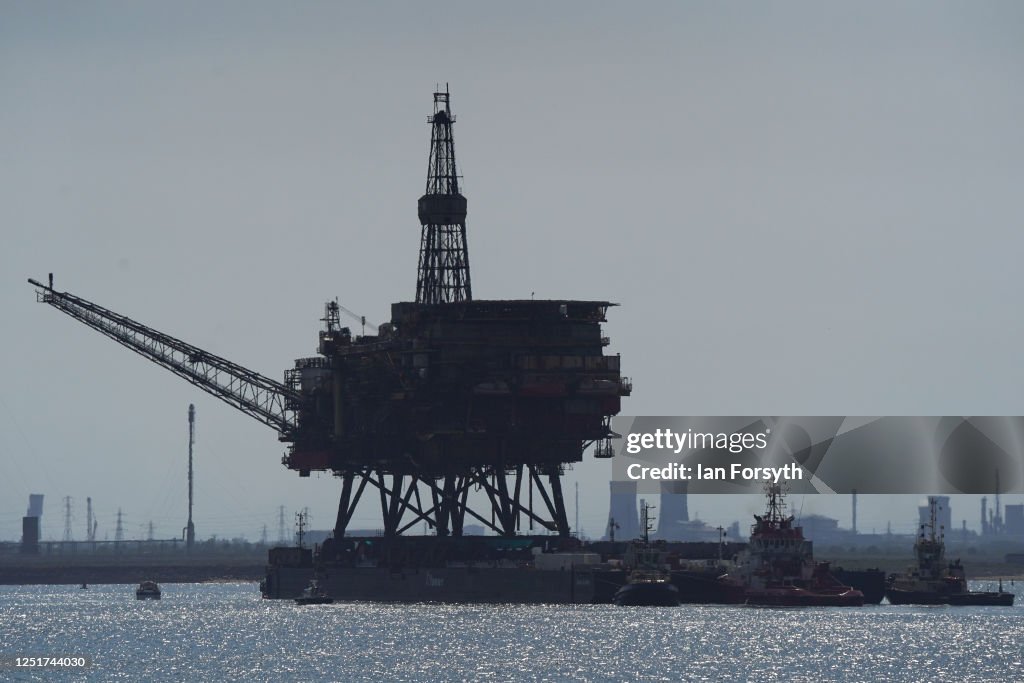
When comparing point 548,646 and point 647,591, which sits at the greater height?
point 647,591

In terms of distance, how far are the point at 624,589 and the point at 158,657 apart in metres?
57.1

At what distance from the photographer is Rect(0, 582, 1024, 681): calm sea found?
136 metres

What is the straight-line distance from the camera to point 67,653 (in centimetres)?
15662

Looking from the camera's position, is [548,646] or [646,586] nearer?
[548,646]

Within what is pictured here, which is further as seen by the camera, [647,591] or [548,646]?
[647,591]

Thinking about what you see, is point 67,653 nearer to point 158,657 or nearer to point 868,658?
point 158,657

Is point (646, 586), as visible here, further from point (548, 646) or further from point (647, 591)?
point (548, 646)

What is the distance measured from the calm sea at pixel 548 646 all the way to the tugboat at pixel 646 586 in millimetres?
1217

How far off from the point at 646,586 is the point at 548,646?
44.5 m

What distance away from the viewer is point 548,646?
15262cm

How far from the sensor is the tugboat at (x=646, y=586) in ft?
645

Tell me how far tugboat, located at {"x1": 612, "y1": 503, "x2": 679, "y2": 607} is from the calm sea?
1.22 metres

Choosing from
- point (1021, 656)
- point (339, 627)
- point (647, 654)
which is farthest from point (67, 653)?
point (1021, 656)

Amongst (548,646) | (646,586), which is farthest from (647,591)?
(548,646)
